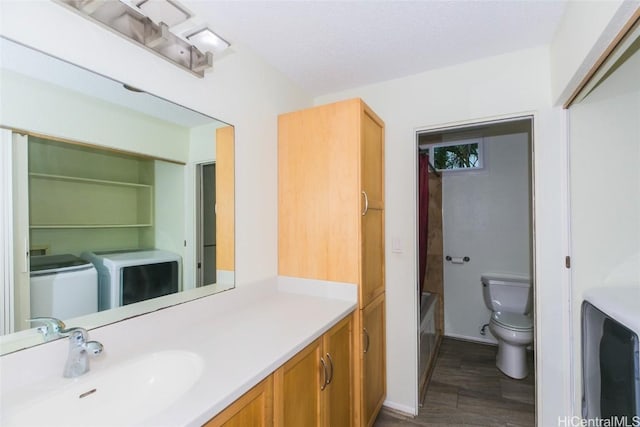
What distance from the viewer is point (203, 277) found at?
4.80 feet

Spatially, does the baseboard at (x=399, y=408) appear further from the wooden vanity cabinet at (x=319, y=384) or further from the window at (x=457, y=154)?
the window at (x=457, y=154)

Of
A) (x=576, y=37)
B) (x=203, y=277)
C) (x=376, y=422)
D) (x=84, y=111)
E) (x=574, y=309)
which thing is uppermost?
(x=576, y=37)

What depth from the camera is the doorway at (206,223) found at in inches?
57.5

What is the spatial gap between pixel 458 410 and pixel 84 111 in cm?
278

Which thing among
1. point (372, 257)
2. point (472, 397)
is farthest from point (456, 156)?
point (472, 397)

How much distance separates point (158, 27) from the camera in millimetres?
1140

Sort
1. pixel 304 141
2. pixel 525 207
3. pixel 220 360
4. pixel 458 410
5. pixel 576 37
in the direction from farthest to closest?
pixel 525 207
pixel 458 410
pixel 304 141
pixel 576 37
pixel 220 360

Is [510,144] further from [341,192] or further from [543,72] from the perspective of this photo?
[341,192]

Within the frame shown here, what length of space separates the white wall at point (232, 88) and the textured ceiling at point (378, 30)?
0.18 m

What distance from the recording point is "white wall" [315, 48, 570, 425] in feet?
5.45

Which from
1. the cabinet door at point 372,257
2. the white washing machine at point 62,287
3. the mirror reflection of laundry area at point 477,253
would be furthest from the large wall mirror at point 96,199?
the mirror reflection of laundry area at point 477,253

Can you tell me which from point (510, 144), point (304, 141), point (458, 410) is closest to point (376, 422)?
point (458, 410)

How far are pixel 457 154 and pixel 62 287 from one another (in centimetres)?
350

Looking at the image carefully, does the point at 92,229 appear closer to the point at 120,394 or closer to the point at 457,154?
the point at 120,394
